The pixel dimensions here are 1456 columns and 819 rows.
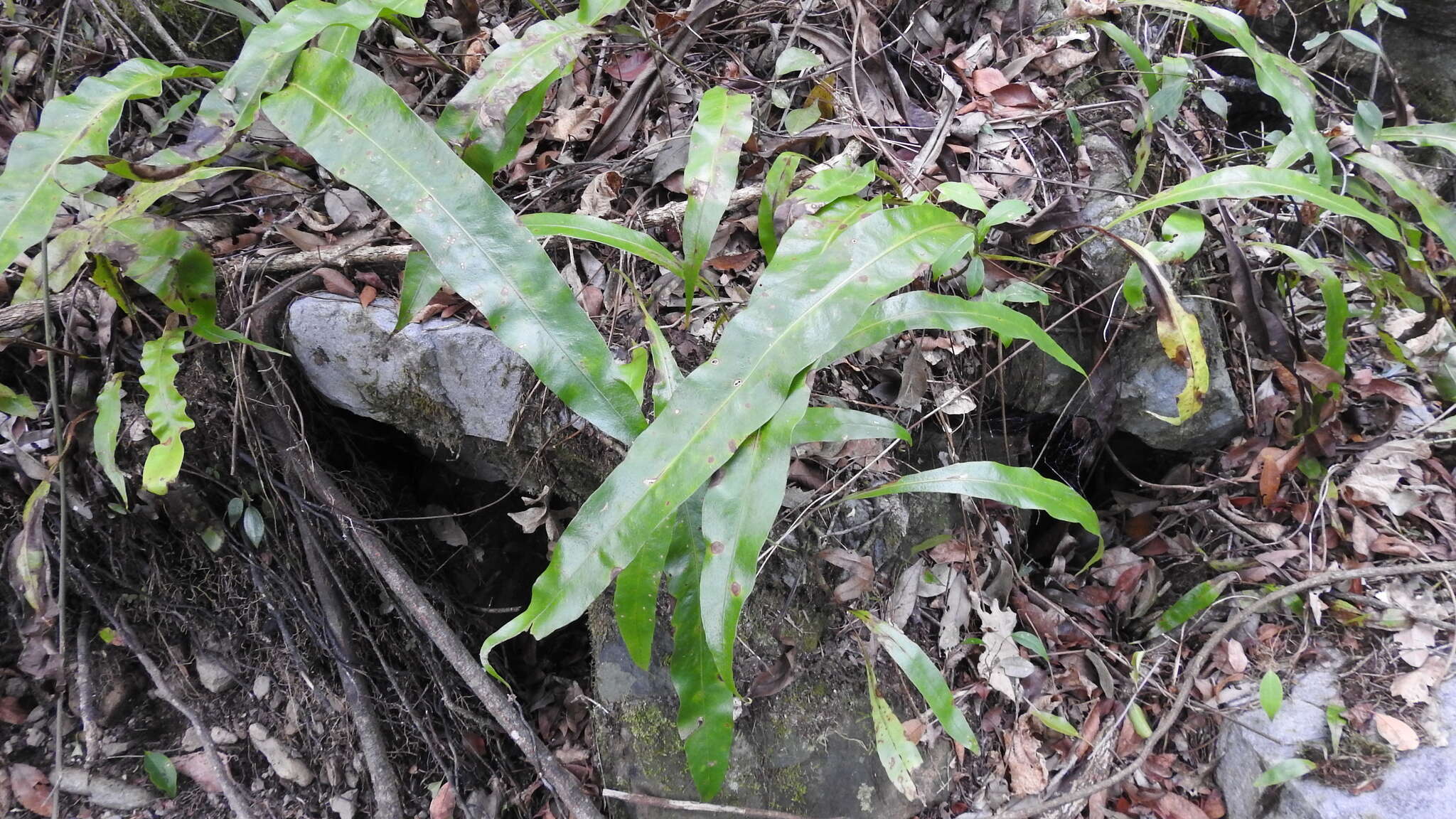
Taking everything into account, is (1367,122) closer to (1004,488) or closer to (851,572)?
(1004,488)

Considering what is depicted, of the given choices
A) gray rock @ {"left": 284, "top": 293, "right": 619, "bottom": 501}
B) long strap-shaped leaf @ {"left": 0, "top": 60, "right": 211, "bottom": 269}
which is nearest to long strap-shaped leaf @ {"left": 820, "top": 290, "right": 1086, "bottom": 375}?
gray rock @ {"left": 284, "top": 293, "right": 619, "bottom": 501}

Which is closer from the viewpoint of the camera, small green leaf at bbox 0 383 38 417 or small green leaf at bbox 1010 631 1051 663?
small green leaf at bbox 0 383 38 417

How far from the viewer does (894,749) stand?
1.37 meters

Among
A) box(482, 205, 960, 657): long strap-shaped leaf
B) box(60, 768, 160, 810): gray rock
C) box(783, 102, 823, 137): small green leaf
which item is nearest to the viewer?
box(482, 205, 960, 657): long strap-shaped leaf

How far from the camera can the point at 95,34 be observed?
5.54ft

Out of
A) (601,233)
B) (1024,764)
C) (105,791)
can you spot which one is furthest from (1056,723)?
(105,791)

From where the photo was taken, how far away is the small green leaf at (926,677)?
1320 millimetres

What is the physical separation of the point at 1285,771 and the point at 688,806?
3.81ft

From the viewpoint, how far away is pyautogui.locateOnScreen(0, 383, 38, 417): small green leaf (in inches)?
57.7

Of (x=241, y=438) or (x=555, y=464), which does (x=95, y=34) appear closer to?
(x=241, y=438)

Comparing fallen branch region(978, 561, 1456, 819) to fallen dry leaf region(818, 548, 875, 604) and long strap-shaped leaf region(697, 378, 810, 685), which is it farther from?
long strap-shaped leaf region(697, 378, 810, 685)

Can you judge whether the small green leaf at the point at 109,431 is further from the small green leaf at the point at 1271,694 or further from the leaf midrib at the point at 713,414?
the small green leaf at the point at 1271,694

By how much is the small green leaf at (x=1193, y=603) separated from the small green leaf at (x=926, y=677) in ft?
2.10

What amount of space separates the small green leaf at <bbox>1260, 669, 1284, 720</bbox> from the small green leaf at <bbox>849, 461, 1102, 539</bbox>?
54 centimetres
